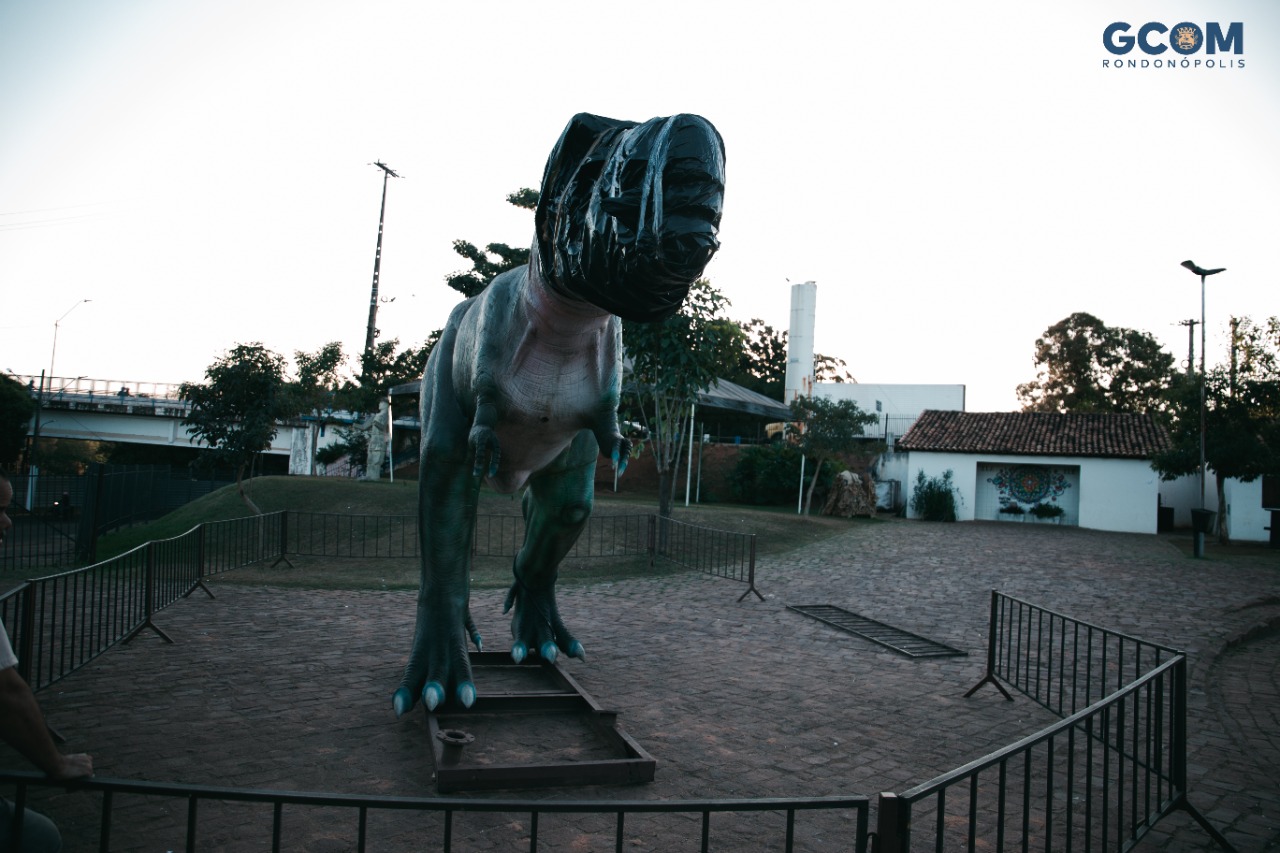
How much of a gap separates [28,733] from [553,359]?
2426mm

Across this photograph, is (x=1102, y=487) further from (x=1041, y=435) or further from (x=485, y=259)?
(x=485, y=259)

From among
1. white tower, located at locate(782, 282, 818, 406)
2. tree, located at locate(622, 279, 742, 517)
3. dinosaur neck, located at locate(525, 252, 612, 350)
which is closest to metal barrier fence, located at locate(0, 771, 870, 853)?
dinosaur neck, located at locate(525, 252, 612, 350)

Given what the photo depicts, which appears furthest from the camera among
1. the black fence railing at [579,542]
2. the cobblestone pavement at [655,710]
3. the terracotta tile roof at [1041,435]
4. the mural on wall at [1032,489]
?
the mural on wall at [1032,489]

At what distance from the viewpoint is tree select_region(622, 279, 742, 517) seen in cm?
1436

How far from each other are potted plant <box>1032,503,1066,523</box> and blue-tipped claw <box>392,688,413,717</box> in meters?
26.9

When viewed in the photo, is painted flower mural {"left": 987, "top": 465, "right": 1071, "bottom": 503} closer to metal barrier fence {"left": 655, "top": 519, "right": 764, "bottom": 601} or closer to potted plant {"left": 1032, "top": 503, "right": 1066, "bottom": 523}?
potted plant {"left": 1032, "top": 503, "right": 1066, "bottom": 523}

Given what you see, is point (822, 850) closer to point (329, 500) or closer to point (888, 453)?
point (329, 500)

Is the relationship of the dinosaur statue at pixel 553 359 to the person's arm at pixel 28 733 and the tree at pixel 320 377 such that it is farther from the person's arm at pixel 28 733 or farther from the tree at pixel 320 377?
the tree at pixel 320 377

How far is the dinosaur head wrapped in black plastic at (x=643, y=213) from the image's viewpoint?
2398mm

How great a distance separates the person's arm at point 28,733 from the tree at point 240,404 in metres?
16.4

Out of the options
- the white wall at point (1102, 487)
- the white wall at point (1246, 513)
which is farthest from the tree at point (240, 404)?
the white wall at point (1246, 513)

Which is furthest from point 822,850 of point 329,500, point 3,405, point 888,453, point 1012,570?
point 3,405

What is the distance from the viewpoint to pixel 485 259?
74.4 feet

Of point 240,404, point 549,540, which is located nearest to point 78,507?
point 240,404
